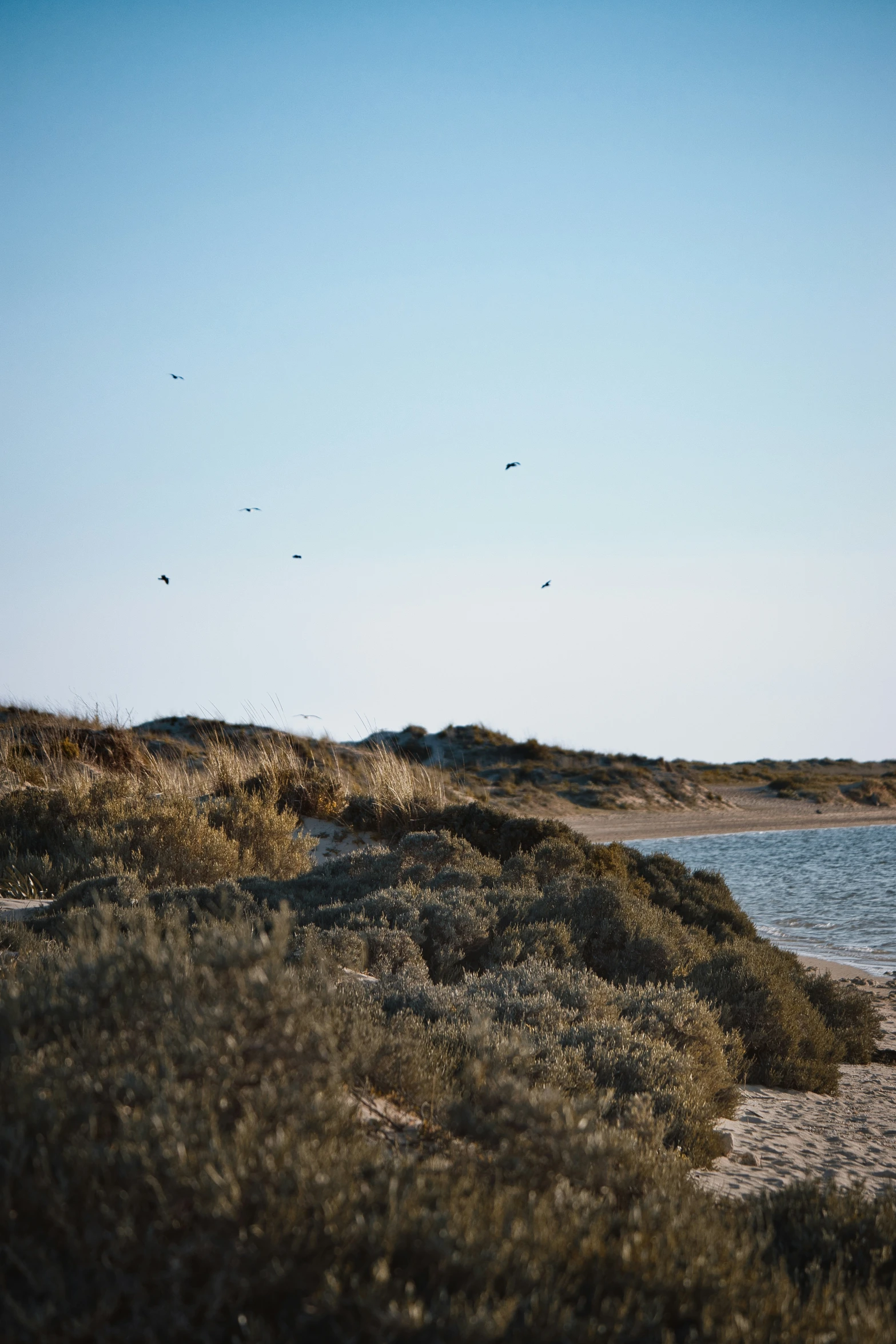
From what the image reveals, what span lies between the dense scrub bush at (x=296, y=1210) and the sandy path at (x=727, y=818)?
81.5 ft

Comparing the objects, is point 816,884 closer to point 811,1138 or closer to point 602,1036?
point 811,1138

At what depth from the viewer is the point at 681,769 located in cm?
5156

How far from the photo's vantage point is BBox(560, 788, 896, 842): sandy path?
3209cm

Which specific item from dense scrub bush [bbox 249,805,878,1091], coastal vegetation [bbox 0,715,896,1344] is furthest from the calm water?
coastal vegetation [bbox 0,715,896,1344]

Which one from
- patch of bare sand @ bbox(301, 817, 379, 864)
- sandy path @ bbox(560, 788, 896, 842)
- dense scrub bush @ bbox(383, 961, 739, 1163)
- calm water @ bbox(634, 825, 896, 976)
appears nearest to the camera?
dense scrub bush @ bbox(383, 961, 739, 1163)

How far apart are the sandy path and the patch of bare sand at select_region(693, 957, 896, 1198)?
2072cm

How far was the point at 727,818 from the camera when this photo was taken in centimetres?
3862

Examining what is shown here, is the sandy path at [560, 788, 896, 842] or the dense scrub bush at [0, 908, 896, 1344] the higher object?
the dense scrub bush at [0, 908, 896, 1344]

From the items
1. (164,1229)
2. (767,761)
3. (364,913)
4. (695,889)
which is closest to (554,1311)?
(164,1229)

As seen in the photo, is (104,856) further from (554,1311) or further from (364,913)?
(554,1311)

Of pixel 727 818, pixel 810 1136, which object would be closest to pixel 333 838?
pixel 810 1136

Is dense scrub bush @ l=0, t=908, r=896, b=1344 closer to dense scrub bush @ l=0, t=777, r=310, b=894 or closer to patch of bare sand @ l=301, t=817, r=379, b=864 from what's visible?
dense scrub bush @ l=0, t=777, r=310, b=894

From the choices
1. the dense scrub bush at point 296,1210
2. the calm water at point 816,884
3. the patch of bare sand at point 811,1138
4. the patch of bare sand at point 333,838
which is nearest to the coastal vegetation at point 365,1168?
the dense scrub bush at point 296,1210

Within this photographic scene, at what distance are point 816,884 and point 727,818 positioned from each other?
1907 cm
